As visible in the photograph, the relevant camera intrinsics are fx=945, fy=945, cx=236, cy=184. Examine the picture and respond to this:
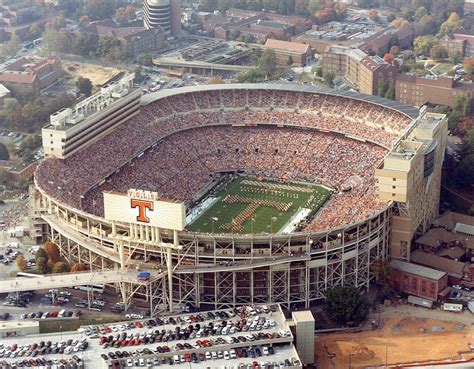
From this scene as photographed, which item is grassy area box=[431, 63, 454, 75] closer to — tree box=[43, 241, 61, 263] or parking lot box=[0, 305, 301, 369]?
tree box=[43, 241, 61, 263]

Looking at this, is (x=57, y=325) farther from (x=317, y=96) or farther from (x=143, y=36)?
(x=143, y=36)

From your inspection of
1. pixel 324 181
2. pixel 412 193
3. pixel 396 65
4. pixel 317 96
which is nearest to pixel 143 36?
pixel 396 65

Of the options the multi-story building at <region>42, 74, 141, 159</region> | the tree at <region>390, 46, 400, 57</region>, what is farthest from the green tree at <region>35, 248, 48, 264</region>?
the tree at <region>390, 46, 400, 57</region>

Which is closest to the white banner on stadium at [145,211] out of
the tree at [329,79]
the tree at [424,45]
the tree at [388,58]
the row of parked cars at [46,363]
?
the row of parked cars at [46,363]

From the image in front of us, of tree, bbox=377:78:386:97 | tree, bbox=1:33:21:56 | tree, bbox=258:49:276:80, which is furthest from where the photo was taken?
tree, bbox=1:33:21:56

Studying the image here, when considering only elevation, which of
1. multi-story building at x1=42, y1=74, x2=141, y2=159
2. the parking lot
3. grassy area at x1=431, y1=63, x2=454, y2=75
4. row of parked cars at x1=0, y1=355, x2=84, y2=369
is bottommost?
grassy area at x1=431, y1=63, x2=454, y2=75

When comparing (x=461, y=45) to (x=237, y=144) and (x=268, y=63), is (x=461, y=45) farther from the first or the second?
(x=237, y=144)

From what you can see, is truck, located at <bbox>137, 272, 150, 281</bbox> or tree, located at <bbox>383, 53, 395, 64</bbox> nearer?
truck, located at <bbox>137, 272, 150, 281</bbox>

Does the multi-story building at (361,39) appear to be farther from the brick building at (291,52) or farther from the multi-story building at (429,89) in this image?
the multi-story building at (429,89)
